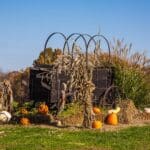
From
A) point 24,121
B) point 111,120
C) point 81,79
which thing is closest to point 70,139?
point 81,79

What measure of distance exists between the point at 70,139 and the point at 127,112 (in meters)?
3.77

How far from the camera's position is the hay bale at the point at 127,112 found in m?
15.4

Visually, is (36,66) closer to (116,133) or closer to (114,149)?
(116,133)

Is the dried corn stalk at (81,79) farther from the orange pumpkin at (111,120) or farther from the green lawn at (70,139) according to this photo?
the orange pumpkin at (111,120)

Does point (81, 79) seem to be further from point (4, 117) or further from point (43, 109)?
point (4, 117)

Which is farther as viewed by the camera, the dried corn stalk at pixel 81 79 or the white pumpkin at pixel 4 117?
the white pumpkin at pixel 4 117

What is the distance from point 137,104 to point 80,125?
3800mm

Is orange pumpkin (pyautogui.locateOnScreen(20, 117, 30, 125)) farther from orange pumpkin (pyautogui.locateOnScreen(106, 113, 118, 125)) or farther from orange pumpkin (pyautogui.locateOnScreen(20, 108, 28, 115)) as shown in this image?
orange pumpkin (pyautogui.locateOnScreen(106, 113, 118, 125))

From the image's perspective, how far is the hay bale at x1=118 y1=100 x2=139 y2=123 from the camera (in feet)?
50.5

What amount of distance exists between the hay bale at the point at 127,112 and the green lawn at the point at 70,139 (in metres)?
1.51

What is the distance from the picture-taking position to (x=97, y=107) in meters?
16.8

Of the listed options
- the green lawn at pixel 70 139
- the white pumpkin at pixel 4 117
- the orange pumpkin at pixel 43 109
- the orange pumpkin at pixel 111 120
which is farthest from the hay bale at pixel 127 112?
the white pumpkin at pixel 4 117

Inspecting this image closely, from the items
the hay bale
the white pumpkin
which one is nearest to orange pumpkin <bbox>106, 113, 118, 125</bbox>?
the hay bale

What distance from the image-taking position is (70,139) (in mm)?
12086
